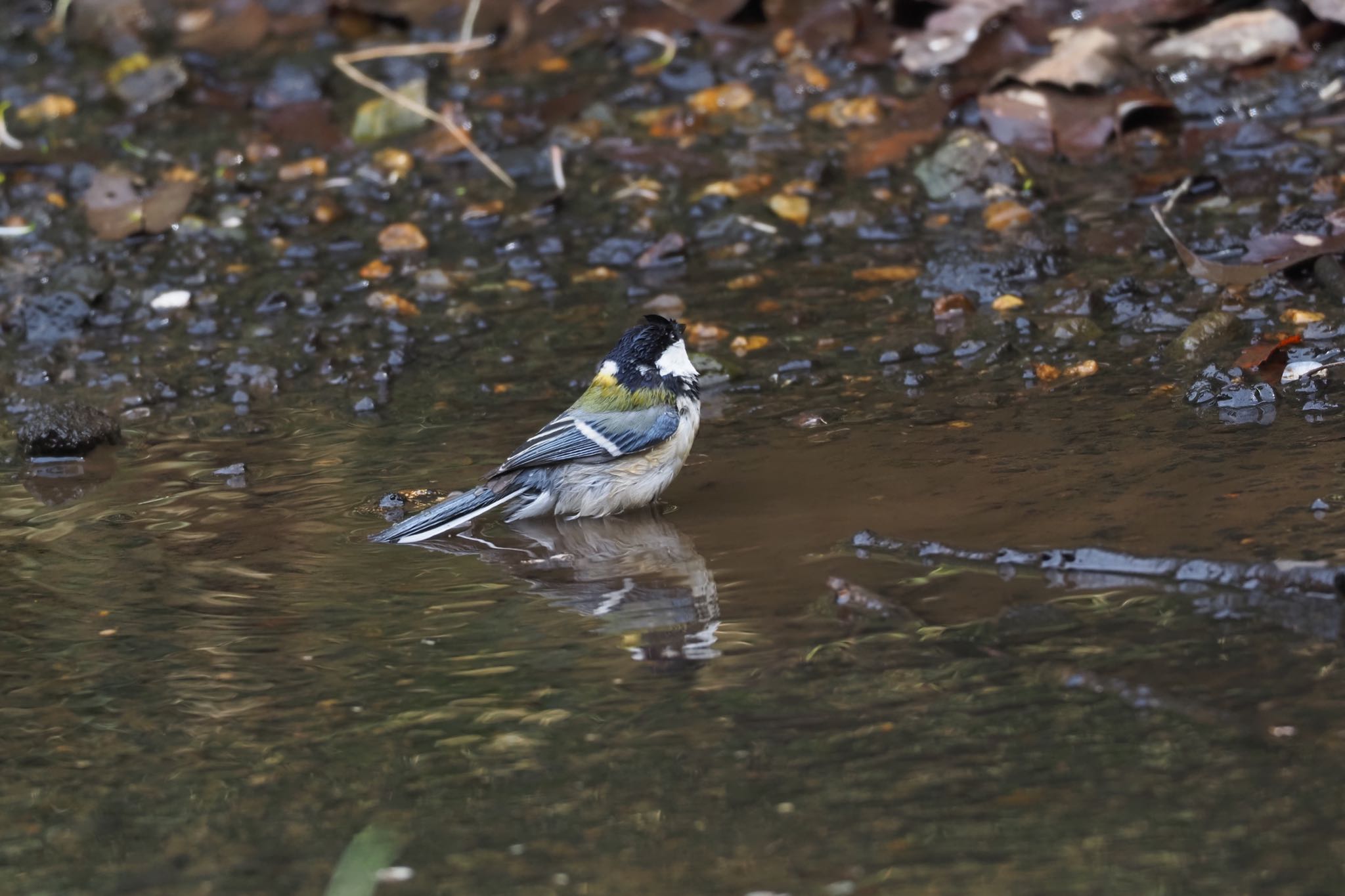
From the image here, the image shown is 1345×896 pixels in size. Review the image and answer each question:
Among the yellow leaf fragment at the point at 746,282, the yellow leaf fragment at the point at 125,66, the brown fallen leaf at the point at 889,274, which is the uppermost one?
the yellow leaf fragment at the point at 125,66

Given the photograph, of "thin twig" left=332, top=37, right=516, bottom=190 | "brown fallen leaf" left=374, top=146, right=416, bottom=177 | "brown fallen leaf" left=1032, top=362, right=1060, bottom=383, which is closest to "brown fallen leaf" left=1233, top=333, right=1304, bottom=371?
"brown fallen leaf" left=1032, top=362, right=1060, bottom=383

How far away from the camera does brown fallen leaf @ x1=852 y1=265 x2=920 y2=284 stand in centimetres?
713

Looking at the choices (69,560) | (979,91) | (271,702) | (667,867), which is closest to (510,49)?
(979,91)

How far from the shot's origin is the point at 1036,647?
12.4 ft

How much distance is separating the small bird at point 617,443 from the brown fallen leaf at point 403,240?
Result: 2.43 m

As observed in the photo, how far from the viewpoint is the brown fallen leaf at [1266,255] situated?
21.3 ft

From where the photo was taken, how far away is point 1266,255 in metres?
6.66

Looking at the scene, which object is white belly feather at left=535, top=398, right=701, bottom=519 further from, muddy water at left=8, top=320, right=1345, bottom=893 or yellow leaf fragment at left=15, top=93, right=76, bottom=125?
yellow leaf fragment at left=15, top=93, right=76, bottom=125

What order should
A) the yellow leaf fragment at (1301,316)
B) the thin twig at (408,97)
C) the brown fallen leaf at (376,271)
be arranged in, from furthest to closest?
the thin twig at (408,97)
the brown fallen leaf at (376,271)
the yellow leaf fragment at (1301,316)

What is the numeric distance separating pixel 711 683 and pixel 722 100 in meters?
5.73

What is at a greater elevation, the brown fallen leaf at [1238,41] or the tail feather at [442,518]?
the brown fallen leaf at [1238,41]

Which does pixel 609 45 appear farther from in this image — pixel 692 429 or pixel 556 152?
pixel 692 429

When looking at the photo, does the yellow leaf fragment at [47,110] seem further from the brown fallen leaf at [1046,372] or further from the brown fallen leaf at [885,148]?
the brown fallen leaf at [1046,372]

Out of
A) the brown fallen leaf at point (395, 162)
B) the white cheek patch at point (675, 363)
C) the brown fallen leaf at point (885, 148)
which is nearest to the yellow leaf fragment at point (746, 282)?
the brown fallen leaf at point (885, 148)
